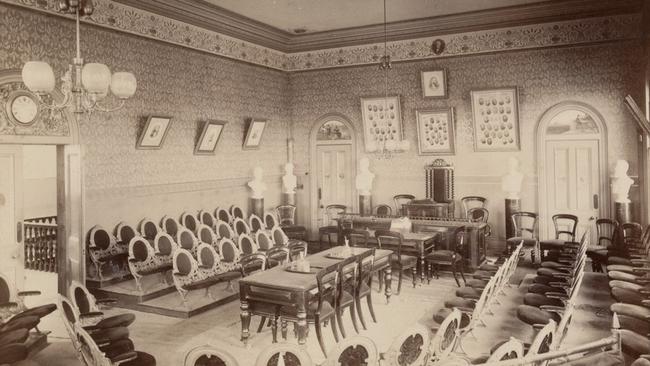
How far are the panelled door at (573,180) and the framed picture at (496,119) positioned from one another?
814 mm

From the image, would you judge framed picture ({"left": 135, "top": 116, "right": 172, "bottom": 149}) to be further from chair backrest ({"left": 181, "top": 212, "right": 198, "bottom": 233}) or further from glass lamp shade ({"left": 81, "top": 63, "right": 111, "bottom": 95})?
glass lamp shade ({"left": 81, "top": 63, "right": 111, "bottom": 95})

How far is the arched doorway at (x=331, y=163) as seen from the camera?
13695 mm

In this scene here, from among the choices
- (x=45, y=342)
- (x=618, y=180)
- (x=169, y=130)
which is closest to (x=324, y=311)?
(x=45, y=342)

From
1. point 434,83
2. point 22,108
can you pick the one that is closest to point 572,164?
point 434,83

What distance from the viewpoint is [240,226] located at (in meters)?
11.1

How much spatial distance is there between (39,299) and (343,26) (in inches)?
331

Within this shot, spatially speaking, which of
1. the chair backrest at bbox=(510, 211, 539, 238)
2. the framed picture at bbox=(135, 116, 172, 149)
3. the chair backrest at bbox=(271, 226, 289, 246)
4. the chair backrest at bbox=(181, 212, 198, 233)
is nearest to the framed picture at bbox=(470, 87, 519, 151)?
the chair backrest at bbox=(510, 211, 539, 238)

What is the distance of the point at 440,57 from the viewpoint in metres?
12.3

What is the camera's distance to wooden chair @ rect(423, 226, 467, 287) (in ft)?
29.1

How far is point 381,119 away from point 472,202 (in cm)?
293

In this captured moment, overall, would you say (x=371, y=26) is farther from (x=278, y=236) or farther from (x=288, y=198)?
(x=278, y=236)

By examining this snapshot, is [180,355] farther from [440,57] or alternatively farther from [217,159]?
[440,57]

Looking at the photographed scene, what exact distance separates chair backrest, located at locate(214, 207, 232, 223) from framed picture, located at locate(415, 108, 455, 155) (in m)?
4.69

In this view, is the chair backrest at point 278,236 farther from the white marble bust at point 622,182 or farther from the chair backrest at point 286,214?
the white marble bust at point 622,182
